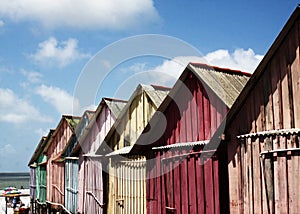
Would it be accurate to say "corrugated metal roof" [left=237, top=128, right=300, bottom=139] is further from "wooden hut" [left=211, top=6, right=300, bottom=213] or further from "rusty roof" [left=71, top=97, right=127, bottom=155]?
"rusty roof" [left=71, top=97, right=127, bottom=155]

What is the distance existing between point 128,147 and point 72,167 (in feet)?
26.5

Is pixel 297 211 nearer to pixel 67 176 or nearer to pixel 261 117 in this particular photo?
pixel 261 117

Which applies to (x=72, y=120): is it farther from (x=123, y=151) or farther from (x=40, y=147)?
(x=123, y=151)

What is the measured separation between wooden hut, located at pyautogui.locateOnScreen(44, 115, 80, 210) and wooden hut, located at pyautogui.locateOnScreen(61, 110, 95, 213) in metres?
0.85

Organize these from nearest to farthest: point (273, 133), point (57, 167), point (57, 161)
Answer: point (273, 133) < point (57, 161) < point (57, 167)

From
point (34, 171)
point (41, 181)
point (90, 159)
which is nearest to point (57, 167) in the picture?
point (41, 181)

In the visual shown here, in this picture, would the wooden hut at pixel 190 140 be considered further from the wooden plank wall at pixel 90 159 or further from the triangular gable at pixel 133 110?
the wooden plank wall at pixel 90 159

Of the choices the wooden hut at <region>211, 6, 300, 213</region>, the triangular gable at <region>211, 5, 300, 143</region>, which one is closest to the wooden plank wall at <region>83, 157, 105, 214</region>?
the triangular gable at <region>211, 5, 300, 143</region>

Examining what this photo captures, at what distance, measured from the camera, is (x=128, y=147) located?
51.6 feet

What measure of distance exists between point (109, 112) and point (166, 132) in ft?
19.0

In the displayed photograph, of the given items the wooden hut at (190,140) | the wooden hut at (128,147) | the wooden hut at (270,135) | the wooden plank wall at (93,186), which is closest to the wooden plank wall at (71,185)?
the wooden plank wall at (93,186)

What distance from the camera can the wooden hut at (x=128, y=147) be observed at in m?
14.8

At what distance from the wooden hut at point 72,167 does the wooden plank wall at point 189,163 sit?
28.5ft

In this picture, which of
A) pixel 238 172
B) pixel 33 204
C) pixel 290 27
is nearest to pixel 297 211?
pixel 238 172
